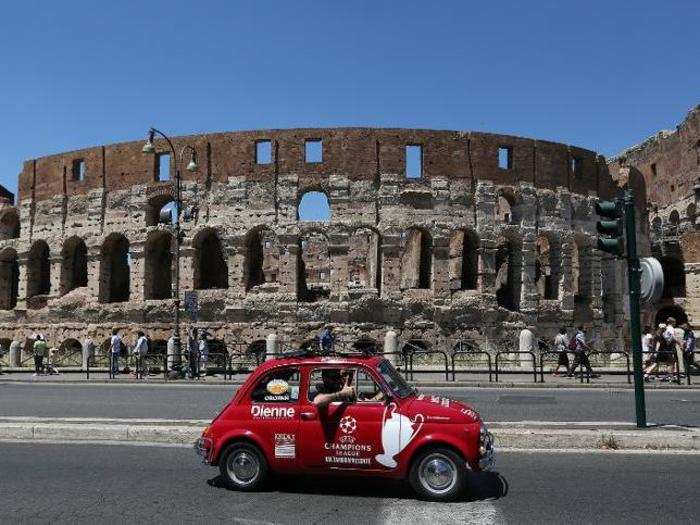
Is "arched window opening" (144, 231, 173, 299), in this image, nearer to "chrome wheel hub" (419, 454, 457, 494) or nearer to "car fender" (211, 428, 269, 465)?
"car fender" (211, 428, 269, 465)

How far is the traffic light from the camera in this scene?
951 centimetres

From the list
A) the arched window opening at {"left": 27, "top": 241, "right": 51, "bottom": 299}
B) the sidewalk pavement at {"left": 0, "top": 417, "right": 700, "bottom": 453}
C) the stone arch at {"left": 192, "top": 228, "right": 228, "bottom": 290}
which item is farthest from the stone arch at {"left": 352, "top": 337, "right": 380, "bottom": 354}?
the sidewalk pavement at {"left": 0, "top": 417, "right": 700, "bottom": 453}

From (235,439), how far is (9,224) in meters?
35.4

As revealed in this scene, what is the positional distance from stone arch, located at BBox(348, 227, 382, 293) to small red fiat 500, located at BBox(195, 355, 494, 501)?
22996mm

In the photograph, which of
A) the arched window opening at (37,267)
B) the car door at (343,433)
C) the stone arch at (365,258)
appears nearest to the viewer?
the car door at (343,433)

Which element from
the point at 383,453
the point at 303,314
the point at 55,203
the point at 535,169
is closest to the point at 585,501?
the point at 383,453

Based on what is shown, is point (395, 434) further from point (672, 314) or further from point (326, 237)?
point (672, 314)

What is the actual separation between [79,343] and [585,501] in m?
30.8

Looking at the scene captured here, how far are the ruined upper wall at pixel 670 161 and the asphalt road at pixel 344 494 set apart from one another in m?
38.9

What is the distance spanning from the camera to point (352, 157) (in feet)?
100

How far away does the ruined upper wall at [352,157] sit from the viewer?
30.7m

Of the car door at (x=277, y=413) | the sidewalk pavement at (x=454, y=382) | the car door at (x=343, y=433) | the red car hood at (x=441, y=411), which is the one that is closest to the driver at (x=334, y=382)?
the car door at (x=343, y=433)

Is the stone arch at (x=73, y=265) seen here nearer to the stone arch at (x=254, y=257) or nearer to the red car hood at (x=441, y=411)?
the stone arch at (x=254, y=257)

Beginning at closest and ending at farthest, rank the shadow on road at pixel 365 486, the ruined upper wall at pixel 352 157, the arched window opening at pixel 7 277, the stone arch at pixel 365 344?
the shadow on road at pixel 365 486
the stone arch at pixel 365 344
the ruined upper wall at pixel 352 157
the arched window opening at pixel 7 277
